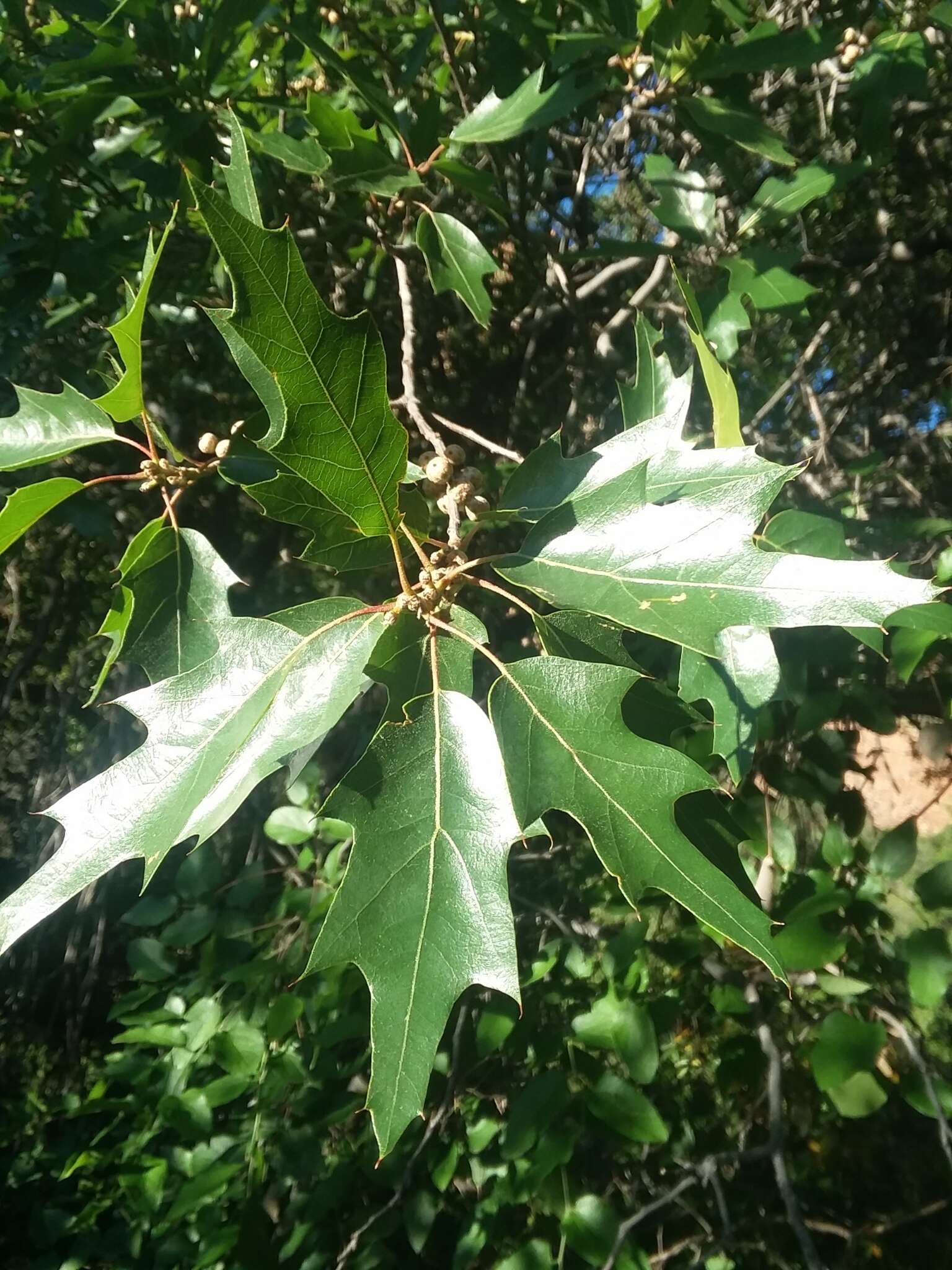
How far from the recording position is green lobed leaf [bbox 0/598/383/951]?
0.64 m

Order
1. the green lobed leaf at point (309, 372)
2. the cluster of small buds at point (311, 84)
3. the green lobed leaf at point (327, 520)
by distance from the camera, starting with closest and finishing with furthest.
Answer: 1. the green lobed leaf at point (309, 372)
2. the green lobed leaf at point (327, 520)
3. the cluster of small buds at point (311, 84)

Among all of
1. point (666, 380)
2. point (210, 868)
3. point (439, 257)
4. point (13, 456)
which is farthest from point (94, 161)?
point (210, 868)

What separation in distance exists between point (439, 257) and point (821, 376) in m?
1.41

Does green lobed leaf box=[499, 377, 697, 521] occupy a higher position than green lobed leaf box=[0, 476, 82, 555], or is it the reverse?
green lobed leaf box=[0, 476, 82, 555]

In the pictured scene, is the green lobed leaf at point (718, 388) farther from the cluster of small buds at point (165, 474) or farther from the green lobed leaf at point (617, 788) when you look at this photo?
the cluster of small buds at point (165, 474)

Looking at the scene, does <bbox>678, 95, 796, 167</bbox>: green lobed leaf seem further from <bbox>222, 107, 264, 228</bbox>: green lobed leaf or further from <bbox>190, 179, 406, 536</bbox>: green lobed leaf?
<bbox>190, 179, 406, 536</bbox>: green lobed leaf

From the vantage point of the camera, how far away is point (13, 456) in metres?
0.93

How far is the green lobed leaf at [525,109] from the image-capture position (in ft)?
3.67

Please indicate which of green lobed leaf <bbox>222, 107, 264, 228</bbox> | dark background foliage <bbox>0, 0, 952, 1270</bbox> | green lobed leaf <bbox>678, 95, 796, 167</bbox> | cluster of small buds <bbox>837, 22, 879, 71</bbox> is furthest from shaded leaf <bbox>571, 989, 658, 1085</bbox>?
cluster of small buds <bbox>837, 22, 879, 71</bbox>

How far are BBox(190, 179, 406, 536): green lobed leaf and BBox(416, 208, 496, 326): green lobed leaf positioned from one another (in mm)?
596

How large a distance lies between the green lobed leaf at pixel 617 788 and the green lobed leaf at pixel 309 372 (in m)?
Answer: 0.21

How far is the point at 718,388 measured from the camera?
83cm

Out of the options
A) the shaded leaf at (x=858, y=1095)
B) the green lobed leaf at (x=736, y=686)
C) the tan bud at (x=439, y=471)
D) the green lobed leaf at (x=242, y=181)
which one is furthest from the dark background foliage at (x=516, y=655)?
the green lobed leaf at (x=242, y=181)

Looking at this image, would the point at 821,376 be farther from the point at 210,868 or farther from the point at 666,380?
the point at 210,868
